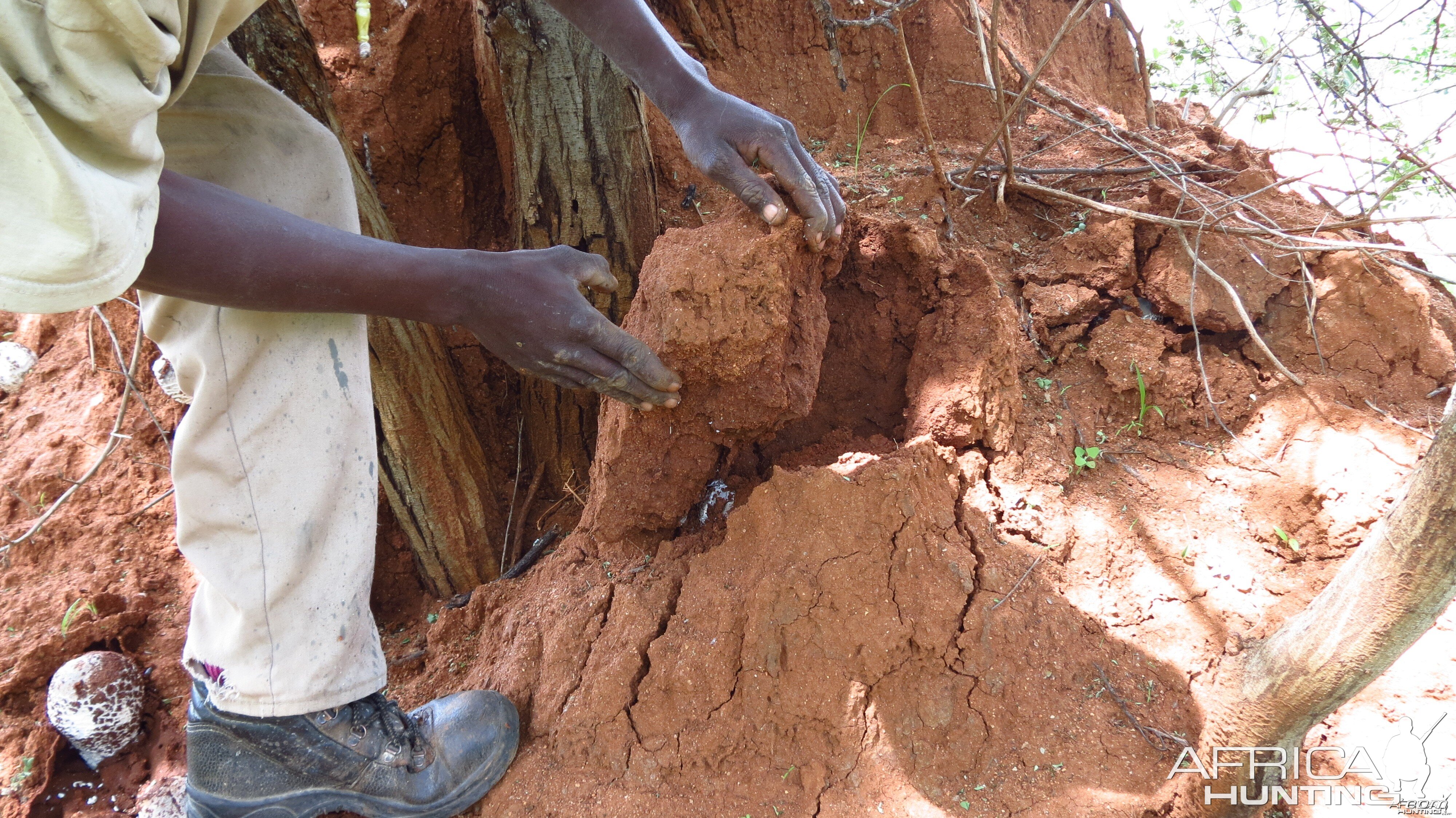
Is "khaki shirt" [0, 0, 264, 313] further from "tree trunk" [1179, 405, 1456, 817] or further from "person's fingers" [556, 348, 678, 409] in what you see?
"tree trunk" [1179, 405, 1456, 817]

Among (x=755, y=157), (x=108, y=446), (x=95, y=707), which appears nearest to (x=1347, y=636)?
(x=755, y=157)

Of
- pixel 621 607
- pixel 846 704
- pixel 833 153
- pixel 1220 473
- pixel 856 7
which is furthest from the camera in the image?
pixel 856 7

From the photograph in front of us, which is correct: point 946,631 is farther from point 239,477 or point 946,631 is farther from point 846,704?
point 239,477

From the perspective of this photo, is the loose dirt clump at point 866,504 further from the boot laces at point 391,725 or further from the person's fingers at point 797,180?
the boot laces at point 391,725

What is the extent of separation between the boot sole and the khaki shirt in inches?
48.0

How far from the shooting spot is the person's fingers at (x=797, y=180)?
5.59 feet

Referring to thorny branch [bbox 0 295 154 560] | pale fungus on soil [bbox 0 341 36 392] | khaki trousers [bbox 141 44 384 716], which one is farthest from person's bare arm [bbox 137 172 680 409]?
pale fungus on soil [bbox 0 341 36 392]

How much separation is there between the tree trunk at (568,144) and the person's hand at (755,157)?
646 mm

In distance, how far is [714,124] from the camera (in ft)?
5.75

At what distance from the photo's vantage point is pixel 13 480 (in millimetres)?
2854

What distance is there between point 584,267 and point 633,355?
8.3 inches

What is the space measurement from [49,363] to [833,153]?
Result: 3.40m

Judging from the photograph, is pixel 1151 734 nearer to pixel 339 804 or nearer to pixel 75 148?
pixel 339 804

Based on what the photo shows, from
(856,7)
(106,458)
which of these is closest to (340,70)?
(106,458)
